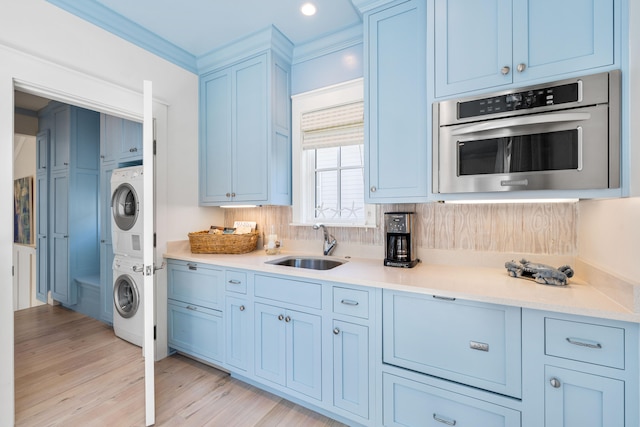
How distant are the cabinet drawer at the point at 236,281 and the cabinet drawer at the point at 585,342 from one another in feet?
5.75

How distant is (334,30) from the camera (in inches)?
91.9

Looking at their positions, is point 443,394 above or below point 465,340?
below

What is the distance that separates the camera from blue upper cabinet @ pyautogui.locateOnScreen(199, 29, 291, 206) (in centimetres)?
247

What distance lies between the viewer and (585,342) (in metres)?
1.14

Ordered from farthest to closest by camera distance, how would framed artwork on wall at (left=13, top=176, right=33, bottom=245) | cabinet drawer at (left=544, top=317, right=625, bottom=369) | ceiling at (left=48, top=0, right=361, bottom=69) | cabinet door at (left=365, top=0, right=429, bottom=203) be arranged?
framed artwork on wall at (left=13, top=176, right=33, bottom=245)
ceiling at (left=48, top=0, right=361, bottom=69)
cabinet door at (left=365, top=0, right=429, bottom=203)
cabinet drawer at (left=544, top=317, right=625, bottom=369)

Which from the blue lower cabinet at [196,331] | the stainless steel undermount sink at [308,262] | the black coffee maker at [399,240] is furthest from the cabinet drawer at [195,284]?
the black coffee maker at [399,240]

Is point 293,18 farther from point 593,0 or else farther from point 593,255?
point 593,255

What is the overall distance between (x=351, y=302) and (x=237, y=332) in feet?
3.28

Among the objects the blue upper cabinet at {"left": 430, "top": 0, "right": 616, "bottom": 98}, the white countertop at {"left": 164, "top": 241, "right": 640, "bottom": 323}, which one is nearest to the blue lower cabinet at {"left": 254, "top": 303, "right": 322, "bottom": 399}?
the white countertop at {"left": 164, "top": 241, "right": 640, "bottom": 323}

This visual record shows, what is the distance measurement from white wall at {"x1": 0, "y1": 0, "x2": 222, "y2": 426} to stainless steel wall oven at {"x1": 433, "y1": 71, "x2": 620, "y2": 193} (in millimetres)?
2261

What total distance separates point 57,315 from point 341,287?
3953 mm

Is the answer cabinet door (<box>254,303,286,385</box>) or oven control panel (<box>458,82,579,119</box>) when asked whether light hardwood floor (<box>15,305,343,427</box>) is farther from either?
oven control panel (<box>458,82,579,119</box>)

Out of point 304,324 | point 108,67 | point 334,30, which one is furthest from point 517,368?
point 108,67

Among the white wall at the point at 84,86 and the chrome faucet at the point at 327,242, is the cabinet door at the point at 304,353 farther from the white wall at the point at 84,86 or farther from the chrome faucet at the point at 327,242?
the white wall at the point at 84,86
